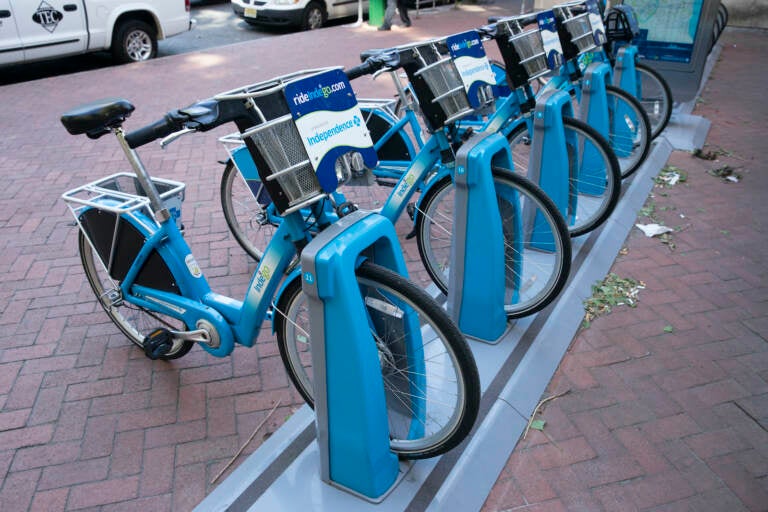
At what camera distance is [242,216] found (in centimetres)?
437

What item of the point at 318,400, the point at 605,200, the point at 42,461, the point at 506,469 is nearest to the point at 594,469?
the point at 506,469

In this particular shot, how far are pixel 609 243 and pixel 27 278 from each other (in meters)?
4.02

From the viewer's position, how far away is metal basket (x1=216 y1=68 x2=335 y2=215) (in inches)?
81.9

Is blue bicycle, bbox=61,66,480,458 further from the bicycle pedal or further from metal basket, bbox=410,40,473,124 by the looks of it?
metal basket, bbox=410,40,473,124

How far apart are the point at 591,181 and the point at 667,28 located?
3528 mm

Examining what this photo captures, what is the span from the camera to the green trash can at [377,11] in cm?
1198

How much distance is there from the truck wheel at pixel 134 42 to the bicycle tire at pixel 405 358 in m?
8.68

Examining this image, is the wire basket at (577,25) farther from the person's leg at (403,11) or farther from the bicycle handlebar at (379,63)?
the person's leg at (403,11)

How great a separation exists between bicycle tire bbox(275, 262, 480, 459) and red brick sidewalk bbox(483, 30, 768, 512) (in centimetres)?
38

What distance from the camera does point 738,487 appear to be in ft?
8.13

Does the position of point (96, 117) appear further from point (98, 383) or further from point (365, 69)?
point (98, 383)

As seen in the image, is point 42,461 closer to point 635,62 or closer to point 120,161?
point 120,161

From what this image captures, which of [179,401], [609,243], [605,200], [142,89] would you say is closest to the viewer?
[179,401]

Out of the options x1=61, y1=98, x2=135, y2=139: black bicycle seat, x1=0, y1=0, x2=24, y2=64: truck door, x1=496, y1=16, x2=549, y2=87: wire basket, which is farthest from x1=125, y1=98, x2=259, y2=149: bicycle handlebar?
x1=0, y1=0, x2=24, y2=64: truck door
